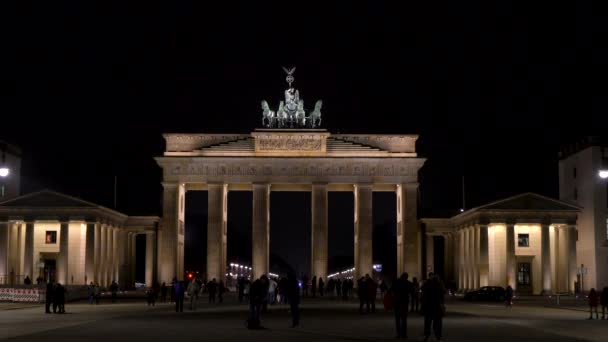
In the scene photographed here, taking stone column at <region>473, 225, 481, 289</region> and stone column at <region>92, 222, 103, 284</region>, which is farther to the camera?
stone column at <region>473, 225, 481, 289</region>

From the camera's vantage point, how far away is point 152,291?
5316 centimetres

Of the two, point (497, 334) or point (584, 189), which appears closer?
point (497, 334)

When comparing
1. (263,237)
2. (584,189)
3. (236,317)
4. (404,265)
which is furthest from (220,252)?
(236,317)

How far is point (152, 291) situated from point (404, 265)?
39.7 metres

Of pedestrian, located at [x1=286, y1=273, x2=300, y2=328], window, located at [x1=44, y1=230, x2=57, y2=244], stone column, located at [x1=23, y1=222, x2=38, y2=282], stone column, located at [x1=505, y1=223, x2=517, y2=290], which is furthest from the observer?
window, located at [x1=44, y1=230, x2=57, y2=244]

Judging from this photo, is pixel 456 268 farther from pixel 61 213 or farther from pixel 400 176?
pixel 61 213

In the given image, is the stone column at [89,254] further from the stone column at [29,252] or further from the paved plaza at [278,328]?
the paved plaza at [278,328]

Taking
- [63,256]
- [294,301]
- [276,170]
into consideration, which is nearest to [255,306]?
[294,301]

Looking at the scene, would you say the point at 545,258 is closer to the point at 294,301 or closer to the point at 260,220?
the point at 260,220

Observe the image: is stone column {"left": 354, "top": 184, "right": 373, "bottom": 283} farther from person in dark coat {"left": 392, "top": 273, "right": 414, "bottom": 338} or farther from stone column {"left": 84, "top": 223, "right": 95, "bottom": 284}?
person in dark coat {"left": 392, "top": 273, "right": 414, "bottom": 338}

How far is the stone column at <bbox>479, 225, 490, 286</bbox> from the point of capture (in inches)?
3142

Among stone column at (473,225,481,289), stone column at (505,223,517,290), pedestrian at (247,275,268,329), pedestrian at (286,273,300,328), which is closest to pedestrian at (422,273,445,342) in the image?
pedestrian at (247,275,268,329)

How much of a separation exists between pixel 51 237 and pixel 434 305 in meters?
65.1

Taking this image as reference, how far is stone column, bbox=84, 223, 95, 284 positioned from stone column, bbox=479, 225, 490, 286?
110ft
